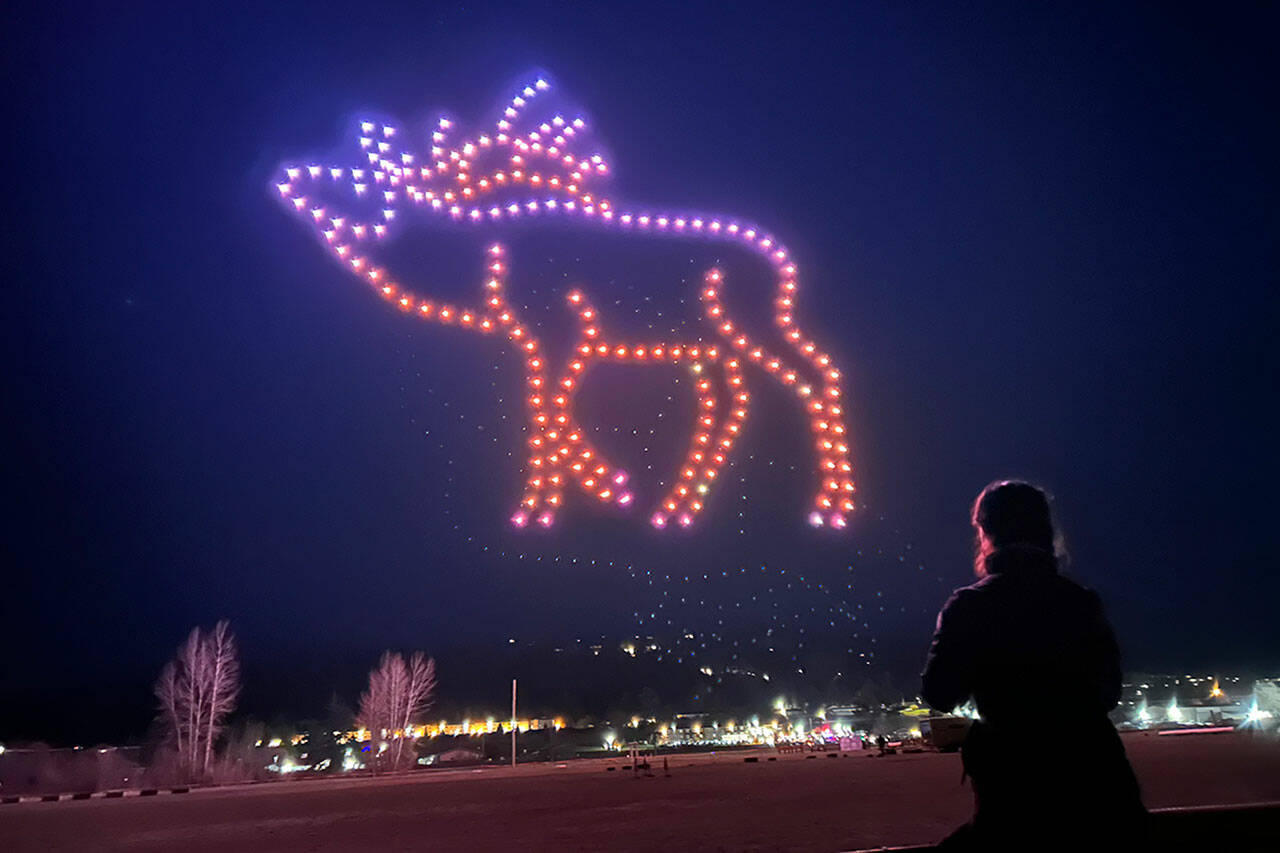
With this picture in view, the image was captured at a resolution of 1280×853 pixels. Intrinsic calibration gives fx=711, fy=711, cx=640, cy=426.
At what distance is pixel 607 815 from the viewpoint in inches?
247

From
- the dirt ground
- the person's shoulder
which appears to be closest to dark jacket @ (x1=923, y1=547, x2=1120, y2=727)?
the person's shoulder

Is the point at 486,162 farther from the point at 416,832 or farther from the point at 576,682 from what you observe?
the point at 576,682

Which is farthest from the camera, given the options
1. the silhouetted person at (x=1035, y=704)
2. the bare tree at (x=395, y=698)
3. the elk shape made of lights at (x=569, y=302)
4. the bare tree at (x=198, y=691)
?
the bare tree at (x=395, y=698)

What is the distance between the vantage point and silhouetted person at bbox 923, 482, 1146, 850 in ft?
4.61

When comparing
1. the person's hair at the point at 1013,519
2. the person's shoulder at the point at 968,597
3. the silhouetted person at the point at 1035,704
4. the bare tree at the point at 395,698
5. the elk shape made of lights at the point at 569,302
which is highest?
the elk shape made of lights at the point at 569,302

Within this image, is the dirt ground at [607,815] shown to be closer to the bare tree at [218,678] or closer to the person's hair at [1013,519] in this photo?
the person's hair at [1013,519]

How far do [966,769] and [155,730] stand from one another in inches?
1085

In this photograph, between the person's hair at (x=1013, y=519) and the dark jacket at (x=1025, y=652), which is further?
the person's hair at (x=1013, y=519)

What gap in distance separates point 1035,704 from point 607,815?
5705 mm

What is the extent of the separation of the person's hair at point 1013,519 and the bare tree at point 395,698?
2761 cm

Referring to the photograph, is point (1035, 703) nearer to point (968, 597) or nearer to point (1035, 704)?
point (1035, 704)

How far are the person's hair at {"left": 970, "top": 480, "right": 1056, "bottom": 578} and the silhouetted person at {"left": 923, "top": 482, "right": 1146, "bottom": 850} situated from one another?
0.23ft

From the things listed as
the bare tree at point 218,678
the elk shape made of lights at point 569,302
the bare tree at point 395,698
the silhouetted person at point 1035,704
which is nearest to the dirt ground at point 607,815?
the elk shape made of lights at point 569,302

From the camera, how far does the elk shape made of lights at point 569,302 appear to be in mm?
5699
